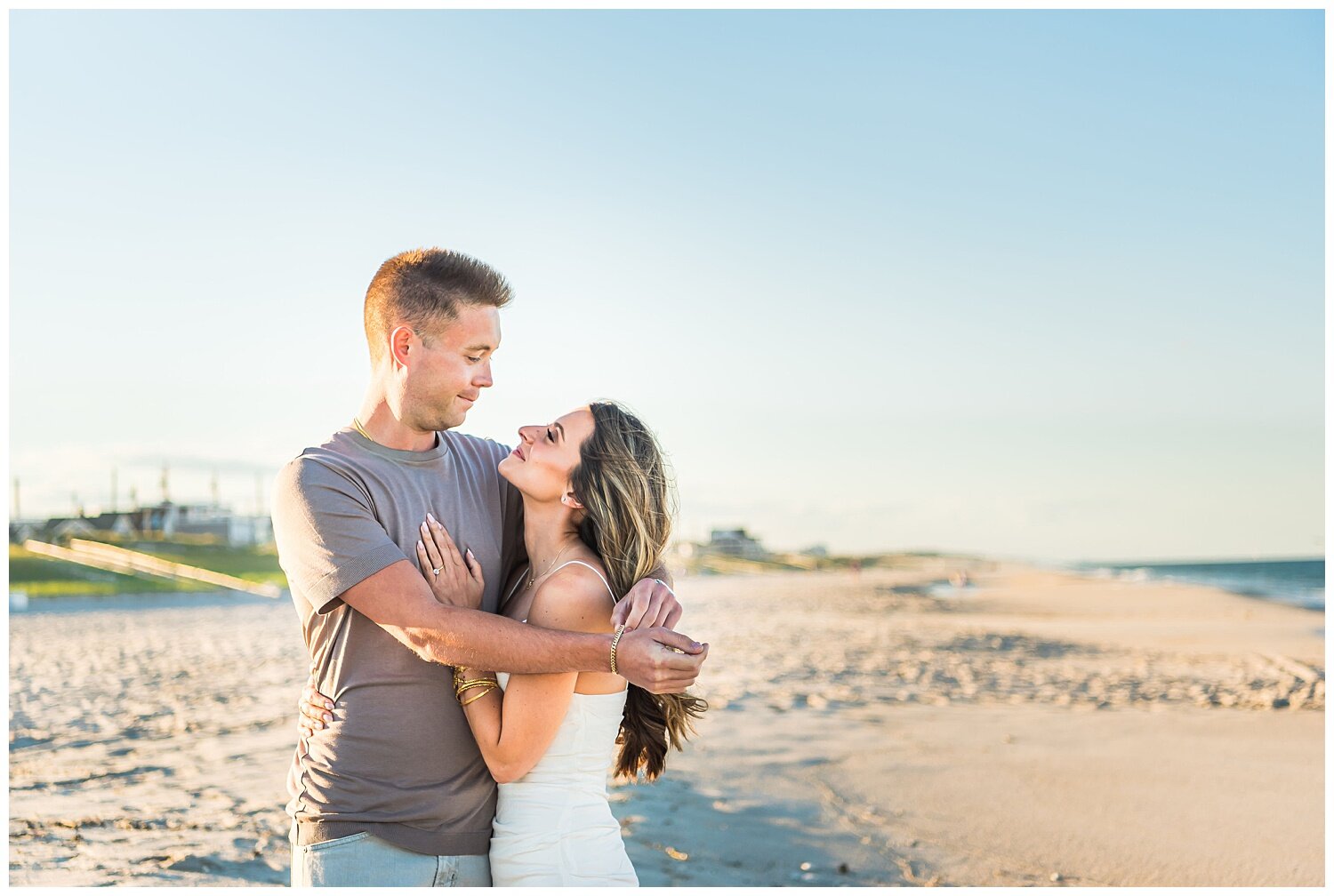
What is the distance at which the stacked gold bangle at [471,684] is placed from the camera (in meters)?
3.21

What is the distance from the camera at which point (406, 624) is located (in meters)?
3.09

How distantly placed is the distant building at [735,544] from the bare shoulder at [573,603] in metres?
82.6

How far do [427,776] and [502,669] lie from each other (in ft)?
1.44

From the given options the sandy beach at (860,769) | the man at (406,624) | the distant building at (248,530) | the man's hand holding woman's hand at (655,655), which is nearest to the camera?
the man's hand holding woman's hand at (655,655)

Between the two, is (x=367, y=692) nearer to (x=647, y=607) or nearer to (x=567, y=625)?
(x=567, y=625)

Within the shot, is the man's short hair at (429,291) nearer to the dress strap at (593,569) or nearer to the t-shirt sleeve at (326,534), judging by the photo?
the t-shirt sleeve at (326,534)

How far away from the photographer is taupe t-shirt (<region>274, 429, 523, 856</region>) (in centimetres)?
315

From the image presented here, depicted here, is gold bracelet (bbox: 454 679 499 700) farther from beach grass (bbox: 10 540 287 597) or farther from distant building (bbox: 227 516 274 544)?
distant building (bbox: 227 516 274 544)

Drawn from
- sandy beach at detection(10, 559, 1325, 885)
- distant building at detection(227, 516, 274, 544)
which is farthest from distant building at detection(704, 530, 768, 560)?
sandy beach at detection(10, 559, 1325, 885)

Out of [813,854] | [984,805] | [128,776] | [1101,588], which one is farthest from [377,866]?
[1101,588]

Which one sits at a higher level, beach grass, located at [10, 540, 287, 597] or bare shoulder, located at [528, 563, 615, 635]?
bare shoulder, located at [528, 563, 615, 635]

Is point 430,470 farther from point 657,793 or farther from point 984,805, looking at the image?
point 984,805

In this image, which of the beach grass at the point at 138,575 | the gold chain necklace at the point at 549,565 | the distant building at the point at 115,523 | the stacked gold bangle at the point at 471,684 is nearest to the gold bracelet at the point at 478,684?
the stacked gold bangle at the point at 471,684

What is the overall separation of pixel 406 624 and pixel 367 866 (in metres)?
0.70
